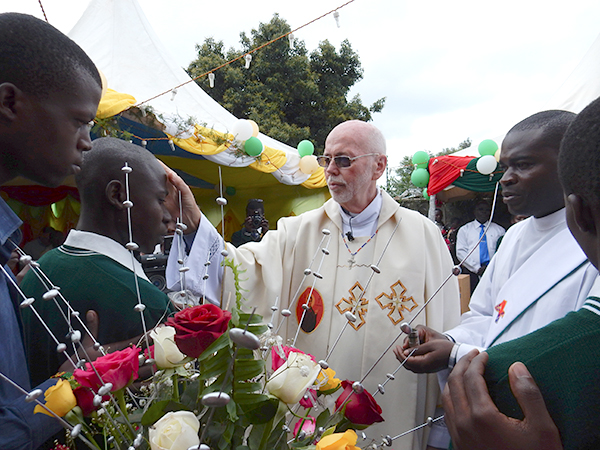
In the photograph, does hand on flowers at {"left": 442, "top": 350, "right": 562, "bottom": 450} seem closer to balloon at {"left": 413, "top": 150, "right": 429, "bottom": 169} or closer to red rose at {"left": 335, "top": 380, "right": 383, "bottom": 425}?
red rose at {"left": 335, "top": 380, "right": 383, "bottom": 425}

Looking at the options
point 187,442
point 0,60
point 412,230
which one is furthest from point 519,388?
point 412,230

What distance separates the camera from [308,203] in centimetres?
951

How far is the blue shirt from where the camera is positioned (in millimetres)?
830

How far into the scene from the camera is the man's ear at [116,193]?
136 cm

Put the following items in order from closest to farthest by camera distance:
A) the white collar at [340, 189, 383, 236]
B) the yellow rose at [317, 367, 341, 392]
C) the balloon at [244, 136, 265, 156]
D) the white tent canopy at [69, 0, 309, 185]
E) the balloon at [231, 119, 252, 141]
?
A: the yellow rose at [317, 367, 341, 392] → the white collar at [340, 189, 383, 236] → the white tent canopy at [69, 0, 309, 185] → the balloon at [231, 119, 252, 141] → the balloon at [244, 136, 265, 156]

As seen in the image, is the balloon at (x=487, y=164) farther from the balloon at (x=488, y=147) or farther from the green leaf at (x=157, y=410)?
the green leaf at (x=157, y=410)

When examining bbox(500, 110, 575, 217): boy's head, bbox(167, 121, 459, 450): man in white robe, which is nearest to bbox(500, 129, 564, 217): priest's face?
bbox(500, 110, 575, 217): boy's head

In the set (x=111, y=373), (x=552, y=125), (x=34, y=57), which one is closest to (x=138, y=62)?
(x=34, y=57)

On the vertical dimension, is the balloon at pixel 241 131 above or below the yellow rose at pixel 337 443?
above

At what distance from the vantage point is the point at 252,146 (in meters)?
6.42

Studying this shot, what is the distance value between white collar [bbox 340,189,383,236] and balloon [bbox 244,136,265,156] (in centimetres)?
426

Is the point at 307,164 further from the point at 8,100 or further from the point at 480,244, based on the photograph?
the point at 8,100

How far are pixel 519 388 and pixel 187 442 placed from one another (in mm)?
531

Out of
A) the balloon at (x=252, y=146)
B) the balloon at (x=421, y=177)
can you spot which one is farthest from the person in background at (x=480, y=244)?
the balloon at (x=252, y=146)
